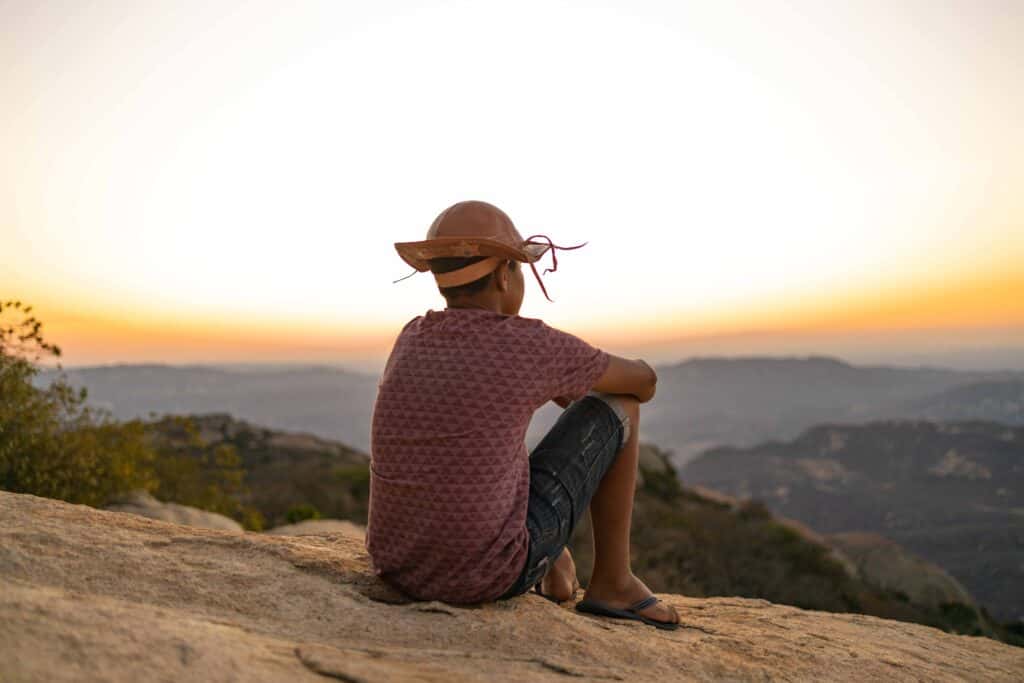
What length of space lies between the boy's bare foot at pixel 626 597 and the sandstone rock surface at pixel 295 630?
0.38ft

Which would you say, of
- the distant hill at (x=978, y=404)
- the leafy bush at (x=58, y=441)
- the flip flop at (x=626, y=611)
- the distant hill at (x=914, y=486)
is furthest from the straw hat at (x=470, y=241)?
the distant hill at (x=978, y=404)

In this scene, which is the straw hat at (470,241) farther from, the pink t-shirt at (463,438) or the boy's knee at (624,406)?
the boy's knee at (624,406)

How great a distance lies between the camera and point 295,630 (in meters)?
2.46

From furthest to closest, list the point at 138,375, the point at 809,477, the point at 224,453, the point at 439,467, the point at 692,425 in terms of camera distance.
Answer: the point at 692,425 < the point at 138,375 < the point at 809,477 < the point at 224,453 < the point at 439,467

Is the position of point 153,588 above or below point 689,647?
above

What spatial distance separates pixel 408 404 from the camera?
111 inches

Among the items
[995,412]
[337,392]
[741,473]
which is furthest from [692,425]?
[741,473]

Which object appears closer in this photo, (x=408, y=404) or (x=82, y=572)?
(x=82, y=572)

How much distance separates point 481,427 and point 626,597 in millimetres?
1372

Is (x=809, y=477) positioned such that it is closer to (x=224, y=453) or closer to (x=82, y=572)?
(x=224, y=453)

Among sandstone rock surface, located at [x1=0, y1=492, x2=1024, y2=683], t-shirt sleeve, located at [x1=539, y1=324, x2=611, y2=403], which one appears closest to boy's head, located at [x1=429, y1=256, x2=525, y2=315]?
t-shirt sleeve, located at [x1=539, y1=324, x2=611, y2=403]

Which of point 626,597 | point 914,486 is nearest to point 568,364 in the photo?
point 626,597

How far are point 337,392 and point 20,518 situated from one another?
15513 cm

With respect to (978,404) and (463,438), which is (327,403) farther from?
(463,438)
